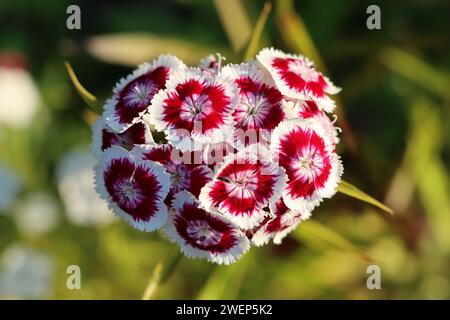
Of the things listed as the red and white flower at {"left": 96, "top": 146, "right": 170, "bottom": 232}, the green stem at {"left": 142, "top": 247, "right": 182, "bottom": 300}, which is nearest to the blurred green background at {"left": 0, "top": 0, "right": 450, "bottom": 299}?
the green stem at {"left": 142, "top": 247, "right": 182, "bottom": 300}

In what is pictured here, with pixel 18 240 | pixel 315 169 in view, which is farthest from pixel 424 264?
pixel 18 240

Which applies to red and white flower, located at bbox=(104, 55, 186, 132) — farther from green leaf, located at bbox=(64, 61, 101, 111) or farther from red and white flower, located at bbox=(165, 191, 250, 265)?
red and white flower, located at bbox=(165, 191, 250, 265)

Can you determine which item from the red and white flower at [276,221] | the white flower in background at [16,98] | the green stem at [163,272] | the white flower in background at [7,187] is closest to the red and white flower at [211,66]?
the red and white flower at [276,221]

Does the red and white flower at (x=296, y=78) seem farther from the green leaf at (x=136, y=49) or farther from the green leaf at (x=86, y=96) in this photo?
the green leaf at (x=136, y=49)

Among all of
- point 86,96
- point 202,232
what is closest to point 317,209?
point 202,232

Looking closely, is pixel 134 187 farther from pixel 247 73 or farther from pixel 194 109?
pixel 247 73
